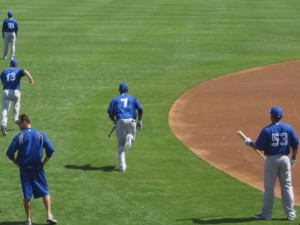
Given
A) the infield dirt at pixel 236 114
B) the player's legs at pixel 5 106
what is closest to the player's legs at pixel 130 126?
the infield dirt at pixel 236 114

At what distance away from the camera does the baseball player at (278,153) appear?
1217 centimetres

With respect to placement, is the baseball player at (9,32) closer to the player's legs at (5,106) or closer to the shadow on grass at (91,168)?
the player's legs at (5,106)

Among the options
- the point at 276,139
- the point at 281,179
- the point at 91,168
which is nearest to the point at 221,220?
the point at 281,179

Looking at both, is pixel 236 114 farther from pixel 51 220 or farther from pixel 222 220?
pixel 51 220

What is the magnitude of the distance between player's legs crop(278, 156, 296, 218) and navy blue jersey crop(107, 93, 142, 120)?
13.8 feet

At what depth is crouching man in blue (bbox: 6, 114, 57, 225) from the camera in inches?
471

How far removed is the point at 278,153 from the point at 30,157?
13.8ft

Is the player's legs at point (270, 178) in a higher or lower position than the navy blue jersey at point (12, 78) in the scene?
lower

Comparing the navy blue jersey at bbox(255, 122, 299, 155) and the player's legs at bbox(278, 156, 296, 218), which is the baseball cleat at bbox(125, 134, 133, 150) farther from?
the player's legs at bbox(278, 156, 296, 218)

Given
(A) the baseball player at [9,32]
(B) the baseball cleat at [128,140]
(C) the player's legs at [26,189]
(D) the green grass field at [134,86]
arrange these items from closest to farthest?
(C) the player's legs at [26,189], (D) the green grass field at [134,86], (B) the baseball cleat at [128,140], (A) the baseball player at [9,32]

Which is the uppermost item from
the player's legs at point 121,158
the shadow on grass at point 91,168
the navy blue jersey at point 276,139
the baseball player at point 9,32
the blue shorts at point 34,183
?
the baseball player at point 9,32

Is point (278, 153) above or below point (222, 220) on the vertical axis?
above

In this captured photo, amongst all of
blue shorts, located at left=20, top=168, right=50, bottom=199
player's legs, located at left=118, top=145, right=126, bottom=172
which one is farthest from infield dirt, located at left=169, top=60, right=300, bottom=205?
blue shorts, located at left=20, top=168, right=50, bottom=199

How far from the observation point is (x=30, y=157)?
11953mm
